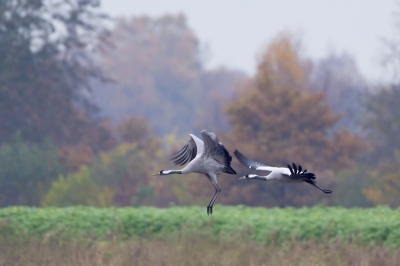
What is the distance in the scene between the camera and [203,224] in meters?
13.8

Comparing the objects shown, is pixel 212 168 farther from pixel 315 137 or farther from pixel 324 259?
pixel 315 137

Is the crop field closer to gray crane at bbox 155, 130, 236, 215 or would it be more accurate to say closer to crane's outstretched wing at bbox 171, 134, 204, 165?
crane's outstretched wing at bbox 171, 134, 204, 165

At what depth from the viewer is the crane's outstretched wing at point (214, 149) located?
4.52 meters

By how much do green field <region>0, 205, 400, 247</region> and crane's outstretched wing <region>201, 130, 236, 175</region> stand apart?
8067 mm

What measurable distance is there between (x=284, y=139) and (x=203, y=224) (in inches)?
627

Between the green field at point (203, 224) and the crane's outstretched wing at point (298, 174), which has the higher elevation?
the green field at point (203, 224)

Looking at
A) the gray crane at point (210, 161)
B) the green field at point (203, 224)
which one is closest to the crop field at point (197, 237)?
the green field at point (203, 224)

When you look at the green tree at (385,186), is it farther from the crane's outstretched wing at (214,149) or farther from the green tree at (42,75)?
the crane's outstretched wing at (214,149)

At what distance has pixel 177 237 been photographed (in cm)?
1271

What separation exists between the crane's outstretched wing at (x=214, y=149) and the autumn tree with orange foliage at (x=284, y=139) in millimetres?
22576

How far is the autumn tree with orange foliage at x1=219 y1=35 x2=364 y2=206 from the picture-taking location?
28.2 meters

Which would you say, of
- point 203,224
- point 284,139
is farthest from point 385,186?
point 203,224

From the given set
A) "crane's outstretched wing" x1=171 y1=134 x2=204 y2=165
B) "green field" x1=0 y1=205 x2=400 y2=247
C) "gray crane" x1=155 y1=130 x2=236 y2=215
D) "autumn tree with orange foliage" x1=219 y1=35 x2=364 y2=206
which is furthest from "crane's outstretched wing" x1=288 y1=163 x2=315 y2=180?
"autumn tree with orange foliage" x1=219 y1=35 x2=364 y2=206

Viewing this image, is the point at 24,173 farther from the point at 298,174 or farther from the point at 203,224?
the point at 298,174
